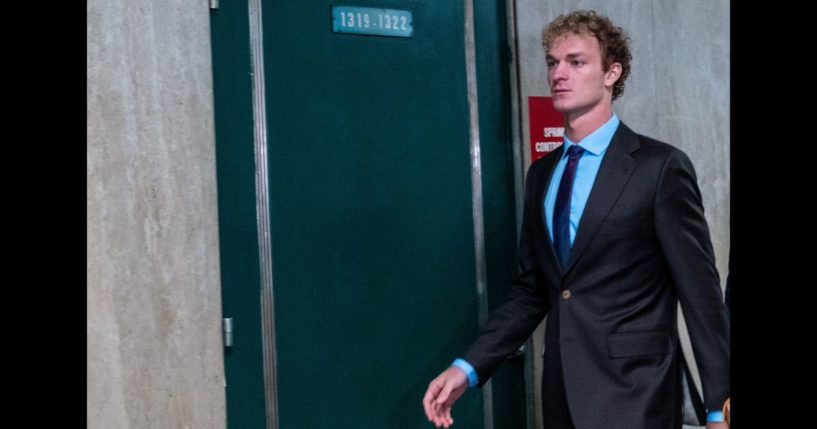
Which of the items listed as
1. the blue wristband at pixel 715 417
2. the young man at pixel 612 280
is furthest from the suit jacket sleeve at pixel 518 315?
the blue wristband at pixel 715 417

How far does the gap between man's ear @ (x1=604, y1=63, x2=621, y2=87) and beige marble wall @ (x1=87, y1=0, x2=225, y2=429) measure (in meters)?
1.41

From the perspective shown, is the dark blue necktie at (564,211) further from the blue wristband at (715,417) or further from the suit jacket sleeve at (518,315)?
the blue wristband at (715,417)

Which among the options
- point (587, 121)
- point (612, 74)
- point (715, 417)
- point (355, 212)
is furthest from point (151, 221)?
point (715, 417)

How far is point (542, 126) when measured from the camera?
3.79 metres

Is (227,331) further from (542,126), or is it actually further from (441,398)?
(542,126)

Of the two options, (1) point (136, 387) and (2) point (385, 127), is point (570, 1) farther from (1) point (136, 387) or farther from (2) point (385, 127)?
(1) point (136, 387)

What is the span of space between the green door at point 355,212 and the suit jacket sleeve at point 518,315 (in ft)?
2.34

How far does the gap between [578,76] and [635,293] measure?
72cm

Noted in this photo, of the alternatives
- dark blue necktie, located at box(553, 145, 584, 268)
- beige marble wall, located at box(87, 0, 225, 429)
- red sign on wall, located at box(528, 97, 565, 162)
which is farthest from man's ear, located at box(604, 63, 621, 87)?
beige marble wall, located at box(87, 0, 225, 429)

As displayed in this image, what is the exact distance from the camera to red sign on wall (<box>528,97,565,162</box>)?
376 cm

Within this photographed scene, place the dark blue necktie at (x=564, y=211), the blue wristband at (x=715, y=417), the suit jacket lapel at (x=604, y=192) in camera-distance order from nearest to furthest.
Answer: the blue wristband at (x=715, y=417) < the suit jacket lapel at (x=604, y=192) < the dark blue necktie at (x=564, y=211)

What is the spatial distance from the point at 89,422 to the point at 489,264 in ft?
5.61

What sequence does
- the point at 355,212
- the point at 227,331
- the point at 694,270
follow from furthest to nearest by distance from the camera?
1. the point at 355,212
2. the point at 227,331
3. the point at 694,270

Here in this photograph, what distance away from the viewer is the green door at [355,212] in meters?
3.23
